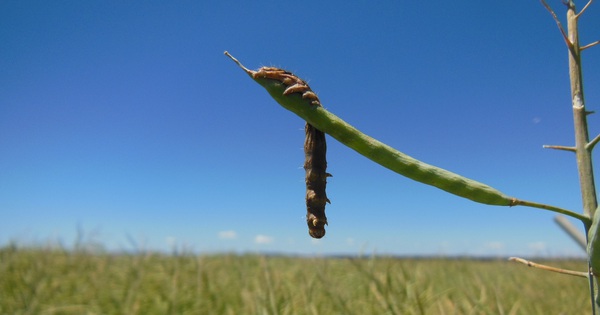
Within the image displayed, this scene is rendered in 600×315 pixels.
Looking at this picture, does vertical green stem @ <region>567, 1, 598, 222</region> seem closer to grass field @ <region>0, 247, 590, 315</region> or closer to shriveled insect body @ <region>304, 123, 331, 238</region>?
shriveled insect body @ <region>304, 123, 331, 238</region>

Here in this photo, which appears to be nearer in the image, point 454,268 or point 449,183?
point 449,183

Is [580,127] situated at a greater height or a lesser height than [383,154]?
greater

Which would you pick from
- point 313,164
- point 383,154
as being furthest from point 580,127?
point 313,164

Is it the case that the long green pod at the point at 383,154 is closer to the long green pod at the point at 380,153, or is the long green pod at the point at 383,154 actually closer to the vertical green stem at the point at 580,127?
the long green pod at the point at 380,153

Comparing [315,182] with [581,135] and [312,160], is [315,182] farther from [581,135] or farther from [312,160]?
[581,135]

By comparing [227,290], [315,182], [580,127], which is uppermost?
[580,127]

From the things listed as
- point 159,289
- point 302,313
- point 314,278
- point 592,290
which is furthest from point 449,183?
point 159,289

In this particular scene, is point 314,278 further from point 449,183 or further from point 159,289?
point 449,183
